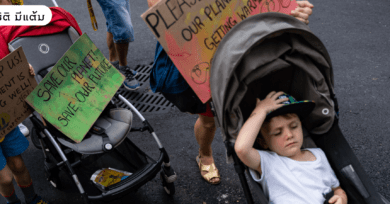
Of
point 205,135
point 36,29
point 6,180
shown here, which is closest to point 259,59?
point 205,135

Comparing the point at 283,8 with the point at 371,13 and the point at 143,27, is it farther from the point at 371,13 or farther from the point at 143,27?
the point at 371,13

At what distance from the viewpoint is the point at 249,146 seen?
1.74 metres

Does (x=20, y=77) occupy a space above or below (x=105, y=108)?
above

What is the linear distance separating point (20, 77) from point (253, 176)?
5.40 ft

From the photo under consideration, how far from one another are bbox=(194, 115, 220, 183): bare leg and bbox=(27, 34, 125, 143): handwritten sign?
748 mm

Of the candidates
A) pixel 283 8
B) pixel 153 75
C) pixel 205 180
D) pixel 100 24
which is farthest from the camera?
pixel 100 24

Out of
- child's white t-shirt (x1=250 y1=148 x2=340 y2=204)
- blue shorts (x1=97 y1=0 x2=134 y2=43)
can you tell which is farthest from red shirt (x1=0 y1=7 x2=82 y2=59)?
child's white t-shirt (x1=250 y1=148 x2=340 y2=204)

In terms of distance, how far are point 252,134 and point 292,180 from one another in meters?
0.39

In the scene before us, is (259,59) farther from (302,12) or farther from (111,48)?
(111,48)

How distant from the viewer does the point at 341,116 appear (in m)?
3.48

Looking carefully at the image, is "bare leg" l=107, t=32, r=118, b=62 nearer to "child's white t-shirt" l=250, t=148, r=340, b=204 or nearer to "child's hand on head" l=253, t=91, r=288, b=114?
"child's hand on head" l=253, t=91, r=288, b=114

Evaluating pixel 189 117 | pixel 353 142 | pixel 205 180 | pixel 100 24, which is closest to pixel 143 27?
pixel 100 24

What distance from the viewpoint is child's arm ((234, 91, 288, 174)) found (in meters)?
1.74

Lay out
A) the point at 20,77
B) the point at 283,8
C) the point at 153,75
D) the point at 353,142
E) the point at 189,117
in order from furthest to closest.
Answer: the point at 189,117
the point at 353,142
the point at 153,75
the point at 20,77
the point at 283,8
